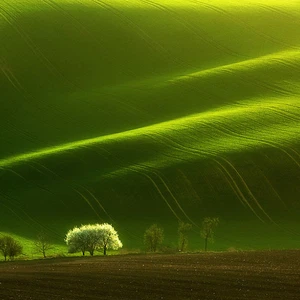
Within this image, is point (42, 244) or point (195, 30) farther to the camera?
point (195, 30)

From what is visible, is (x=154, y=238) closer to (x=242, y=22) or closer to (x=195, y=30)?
(x=195, y=30)

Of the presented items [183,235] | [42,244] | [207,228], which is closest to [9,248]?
[42,244]

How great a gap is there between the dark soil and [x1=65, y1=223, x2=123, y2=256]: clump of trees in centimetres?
959

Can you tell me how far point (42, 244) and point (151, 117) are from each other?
1230 inches

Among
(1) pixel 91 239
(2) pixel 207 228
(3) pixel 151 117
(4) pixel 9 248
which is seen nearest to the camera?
(4) pixel 9 248

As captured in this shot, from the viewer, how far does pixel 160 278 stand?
118ft

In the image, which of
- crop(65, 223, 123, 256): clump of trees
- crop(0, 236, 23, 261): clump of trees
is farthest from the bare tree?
crop(0, 236, 23, 261): clump of trees

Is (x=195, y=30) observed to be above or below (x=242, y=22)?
below

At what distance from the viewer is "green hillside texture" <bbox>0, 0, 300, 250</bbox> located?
6556cm

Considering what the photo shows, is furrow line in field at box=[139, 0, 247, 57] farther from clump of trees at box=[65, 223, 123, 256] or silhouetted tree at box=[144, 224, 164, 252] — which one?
clump of trees at box=[65, 223, 123, 256]

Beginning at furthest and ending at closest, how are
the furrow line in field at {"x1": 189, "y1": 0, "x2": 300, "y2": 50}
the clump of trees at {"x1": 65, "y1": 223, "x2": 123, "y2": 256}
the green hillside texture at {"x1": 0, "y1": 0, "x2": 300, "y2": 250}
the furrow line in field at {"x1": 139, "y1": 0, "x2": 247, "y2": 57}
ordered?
the furrow line in field at {"x1": 189, "y1": 0, "x2": 300, "y2": 50}
the furrow line in field at {"x1": 139, "y1": 0, "x2": 247, "y2": 57}
the green hillside texture at {"x1": 0, "y1": 0, "x2": 300, "y2": 250}
the clump of trees at {"x1": 65, "y1": 223, "x2": 123, "y2": 256}

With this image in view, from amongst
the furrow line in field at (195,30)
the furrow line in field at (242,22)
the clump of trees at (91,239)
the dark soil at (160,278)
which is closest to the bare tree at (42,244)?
the clump of trees at (91,239)

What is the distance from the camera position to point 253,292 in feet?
105

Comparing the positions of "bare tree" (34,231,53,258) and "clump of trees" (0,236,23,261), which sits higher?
"bare tree" (34,231,53,258)
